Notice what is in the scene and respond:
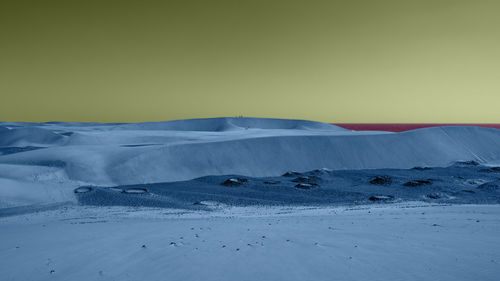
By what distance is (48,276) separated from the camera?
225 cm

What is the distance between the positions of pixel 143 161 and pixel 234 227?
525 cm

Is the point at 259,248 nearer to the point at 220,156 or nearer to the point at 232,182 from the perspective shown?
the point at 232,182

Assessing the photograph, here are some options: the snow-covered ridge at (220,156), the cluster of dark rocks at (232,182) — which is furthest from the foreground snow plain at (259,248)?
the cluster of dark rocks at (232,182)

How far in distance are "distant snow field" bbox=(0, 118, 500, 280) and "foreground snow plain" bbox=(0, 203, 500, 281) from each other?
0.04ft

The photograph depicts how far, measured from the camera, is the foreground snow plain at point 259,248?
2.24 metres

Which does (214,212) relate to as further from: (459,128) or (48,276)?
(459,128)

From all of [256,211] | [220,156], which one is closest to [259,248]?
[256,211]

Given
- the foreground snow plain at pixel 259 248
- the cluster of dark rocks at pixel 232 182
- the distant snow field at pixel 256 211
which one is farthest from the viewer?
the cluster of dark rocks at pixel 232 182

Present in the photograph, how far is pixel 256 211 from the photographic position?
4926 millimetres

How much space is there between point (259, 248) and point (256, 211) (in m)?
2.23

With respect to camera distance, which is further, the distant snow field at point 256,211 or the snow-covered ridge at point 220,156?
the snow-covered ridge at point 220,156

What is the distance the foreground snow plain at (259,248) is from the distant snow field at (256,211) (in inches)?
0.5

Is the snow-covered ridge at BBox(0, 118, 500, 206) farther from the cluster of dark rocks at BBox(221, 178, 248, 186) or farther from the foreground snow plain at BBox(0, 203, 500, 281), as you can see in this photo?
the foreground snow plain at BBox(0, 203, 500, 281)

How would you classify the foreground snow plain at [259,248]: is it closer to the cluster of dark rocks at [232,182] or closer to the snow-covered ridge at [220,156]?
the snow-covered ridge at [220,156]
